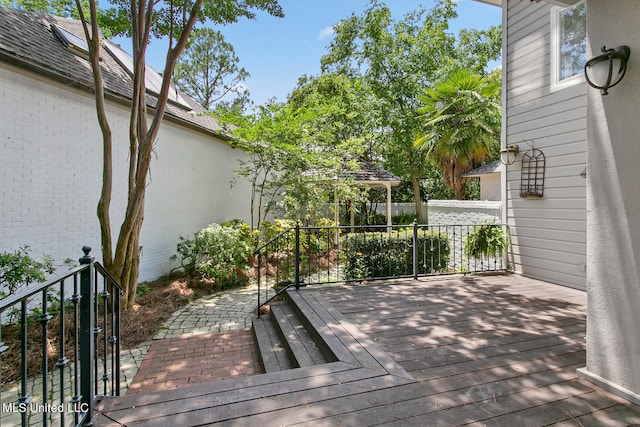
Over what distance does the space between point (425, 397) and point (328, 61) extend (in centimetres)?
1616

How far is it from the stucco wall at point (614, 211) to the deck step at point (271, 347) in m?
2.58

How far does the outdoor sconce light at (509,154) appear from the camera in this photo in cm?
554

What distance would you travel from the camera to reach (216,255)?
7086mm

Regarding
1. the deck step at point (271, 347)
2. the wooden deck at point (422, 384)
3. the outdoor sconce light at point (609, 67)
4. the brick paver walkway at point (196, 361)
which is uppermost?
the outdoor sconce light at point (609, 67)

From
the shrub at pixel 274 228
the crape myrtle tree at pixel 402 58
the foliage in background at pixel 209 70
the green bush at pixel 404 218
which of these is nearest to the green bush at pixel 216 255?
the shrub at pixel 274 228

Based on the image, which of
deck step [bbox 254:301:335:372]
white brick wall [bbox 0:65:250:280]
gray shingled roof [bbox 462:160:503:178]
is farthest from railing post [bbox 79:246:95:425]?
gray shingled roof [bbox 462:160:503:178]

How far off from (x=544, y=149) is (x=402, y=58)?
11378 mm

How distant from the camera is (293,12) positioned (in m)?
8.59

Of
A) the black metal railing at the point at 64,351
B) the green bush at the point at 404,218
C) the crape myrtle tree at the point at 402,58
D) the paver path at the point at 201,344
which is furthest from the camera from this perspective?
the green bush at the point at 404,218

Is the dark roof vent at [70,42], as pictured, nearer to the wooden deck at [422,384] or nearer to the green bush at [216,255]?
the green bush at [216,255]

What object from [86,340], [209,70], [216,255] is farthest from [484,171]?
[209,70]

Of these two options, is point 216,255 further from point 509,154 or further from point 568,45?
point 568,45

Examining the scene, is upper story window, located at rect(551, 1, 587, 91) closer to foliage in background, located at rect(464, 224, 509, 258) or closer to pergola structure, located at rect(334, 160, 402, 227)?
foliage in background, located at rect(464, 224, 509, 258)

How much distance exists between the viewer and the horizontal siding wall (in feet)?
15.1
